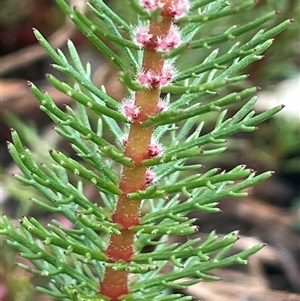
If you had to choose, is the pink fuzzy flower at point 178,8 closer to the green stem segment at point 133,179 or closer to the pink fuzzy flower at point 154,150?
the green stem segment at point 133,179

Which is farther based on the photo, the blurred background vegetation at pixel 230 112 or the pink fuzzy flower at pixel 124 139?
the blurred background vegetation at pixel 230 112

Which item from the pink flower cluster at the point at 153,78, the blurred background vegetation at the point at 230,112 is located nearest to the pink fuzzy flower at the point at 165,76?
the pink flower cluster at the point at 153,78

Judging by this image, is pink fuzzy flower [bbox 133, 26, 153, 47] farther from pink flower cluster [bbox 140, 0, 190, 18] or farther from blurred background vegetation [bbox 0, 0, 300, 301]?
blurred background vegetation [bbox 0, 0, 300, 301]

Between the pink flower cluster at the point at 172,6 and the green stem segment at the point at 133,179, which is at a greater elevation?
the pink flower cluster at the point at 172,6

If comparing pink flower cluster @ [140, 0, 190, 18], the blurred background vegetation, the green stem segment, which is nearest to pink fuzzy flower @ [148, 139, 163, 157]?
the green stem segment

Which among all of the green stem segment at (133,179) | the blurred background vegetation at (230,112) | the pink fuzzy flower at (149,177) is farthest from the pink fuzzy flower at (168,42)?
the blurred background vegetation at (230,112)

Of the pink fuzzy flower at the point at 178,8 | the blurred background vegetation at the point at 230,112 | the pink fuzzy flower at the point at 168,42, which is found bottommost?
the pink fuzzy flower at the point at 168,42

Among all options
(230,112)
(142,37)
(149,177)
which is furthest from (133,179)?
(230,112)

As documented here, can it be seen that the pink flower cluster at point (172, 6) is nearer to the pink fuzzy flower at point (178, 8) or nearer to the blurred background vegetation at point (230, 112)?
the pink fuzzy flower at point (178, 8)
